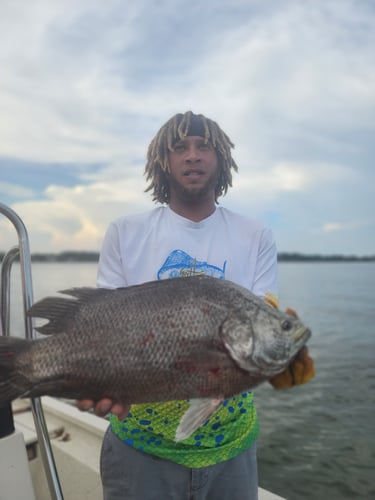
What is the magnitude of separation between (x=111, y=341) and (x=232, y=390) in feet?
2.10

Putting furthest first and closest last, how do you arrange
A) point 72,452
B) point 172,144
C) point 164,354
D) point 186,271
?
point 72,452
point 172,144
point 186,271
point 164,354

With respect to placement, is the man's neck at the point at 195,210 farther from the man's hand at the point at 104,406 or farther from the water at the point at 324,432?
the water at the point at 324,432

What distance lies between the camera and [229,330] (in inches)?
87.3

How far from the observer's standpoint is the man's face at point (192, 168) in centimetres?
300

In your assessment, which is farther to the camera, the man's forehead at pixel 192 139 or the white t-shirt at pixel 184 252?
the man's forehead at pixel 192 139

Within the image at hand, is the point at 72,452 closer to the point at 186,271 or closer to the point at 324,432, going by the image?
the point at 186,271

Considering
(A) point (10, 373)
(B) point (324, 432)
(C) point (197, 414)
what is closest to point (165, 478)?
(C) point (197, 414)

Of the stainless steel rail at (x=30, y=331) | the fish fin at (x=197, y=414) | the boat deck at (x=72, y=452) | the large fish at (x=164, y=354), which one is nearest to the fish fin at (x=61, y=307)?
the large fish at (x=164, y=354)

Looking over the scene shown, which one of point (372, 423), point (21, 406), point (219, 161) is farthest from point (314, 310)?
point (219, 161)

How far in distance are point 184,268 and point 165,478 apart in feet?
4.15

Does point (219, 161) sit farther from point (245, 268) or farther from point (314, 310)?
point (314, 310)

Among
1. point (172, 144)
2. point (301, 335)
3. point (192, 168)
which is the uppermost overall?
point (172, 144)

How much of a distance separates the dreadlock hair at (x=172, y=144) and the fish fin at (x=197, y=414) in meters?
1.65

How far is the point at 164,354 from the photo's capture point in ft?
7.18
